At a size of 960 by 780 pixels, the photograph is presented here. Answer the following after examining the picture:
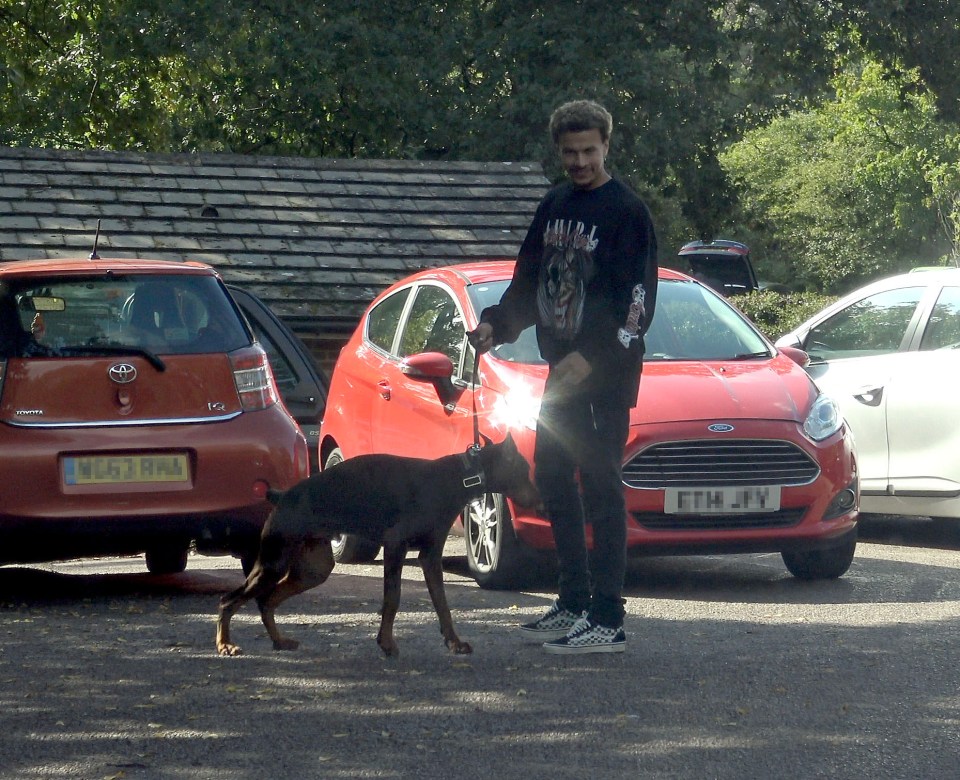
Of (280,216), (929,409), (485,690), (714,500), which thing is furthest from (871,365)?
(280,216)

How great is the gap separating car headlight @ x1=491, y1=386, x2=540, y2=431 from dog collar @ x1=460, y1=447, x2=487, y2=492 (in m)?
1.78

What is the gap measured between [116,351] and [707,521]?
9.26ft

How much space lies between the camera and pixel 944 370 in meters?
10.1

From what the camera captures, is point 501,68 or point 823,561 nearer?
point 823,561

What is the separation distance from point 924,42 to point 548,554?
19319 mm

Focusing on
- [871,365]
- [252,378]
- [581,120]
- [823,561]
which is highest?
[581,120]

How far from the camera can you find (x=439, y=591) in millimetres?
6242

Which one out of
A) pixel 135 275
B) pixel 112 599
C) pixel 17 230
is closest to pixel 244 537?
pixel 112 599

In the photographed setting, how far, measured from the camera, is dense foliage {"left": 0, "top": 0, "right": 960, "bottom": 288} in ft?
77.1

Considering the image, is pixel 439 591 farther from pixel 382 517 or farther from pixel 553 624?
pixel 553 624

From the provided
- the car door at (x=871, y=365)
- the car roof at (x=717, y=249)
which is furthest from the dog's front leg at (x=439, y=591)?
the car roof at (x=717, y=249)

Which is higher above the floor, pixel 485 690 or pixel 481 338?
pixel 481 338

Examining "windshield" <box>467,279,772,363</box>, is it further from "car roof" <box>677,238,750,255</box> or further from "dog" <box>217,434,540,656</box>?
"car roof" <box>677,238,750,255</box>

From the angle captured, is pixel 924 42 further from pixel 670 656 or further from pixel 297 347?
pixel 670 656
